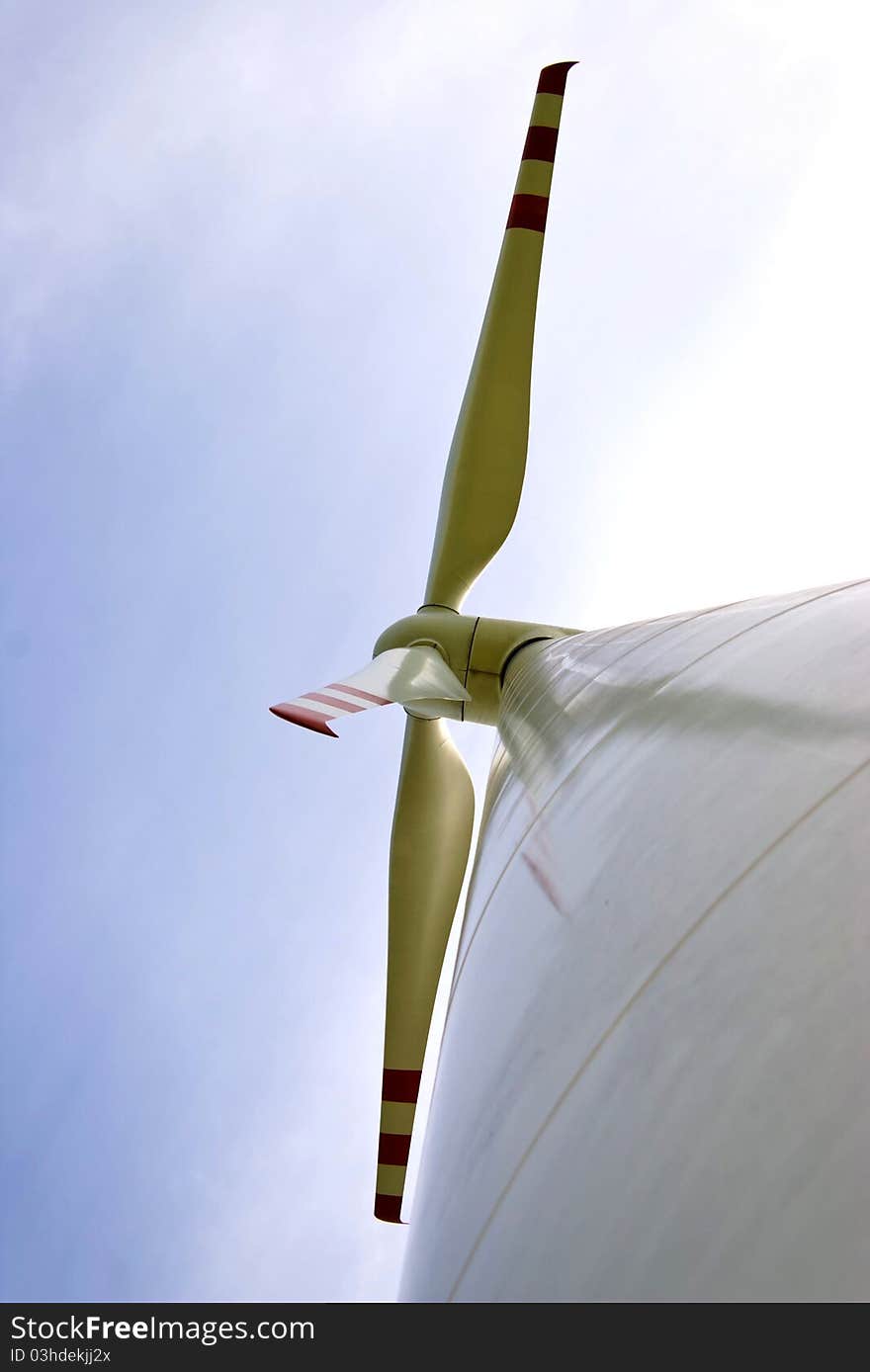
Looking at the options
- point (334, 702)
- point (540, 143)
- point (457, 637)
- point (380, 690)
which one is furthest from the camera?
point (540, 143)

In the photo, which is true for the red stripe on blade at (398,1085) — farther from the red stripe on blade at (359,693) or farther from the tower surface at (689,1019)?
the tower surface at (689,1019)

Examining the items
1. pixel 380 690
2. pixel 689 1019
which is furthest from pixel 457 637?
pixel 689 1019

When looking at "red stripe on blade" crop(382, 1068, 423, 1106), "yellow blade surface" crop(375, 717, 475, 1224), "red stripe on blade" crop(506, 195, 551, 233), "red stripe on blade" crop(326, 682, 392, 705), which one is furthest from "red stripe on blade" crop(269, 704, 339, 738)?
"red stripe on blade" crop(506, 195, 551, 233)

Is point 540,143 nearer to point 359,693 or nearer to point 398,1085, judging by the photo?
point 359,693

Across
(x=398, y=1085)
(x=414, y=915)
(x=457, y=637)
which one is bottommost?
(x=398, y=1085)

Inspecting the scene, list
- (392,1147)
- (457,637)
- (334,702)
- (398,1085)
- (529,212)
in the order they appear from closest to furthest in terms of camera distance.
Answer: (334,702)
(457,637)
(392,1147)
(398,1085)
(529,212)
